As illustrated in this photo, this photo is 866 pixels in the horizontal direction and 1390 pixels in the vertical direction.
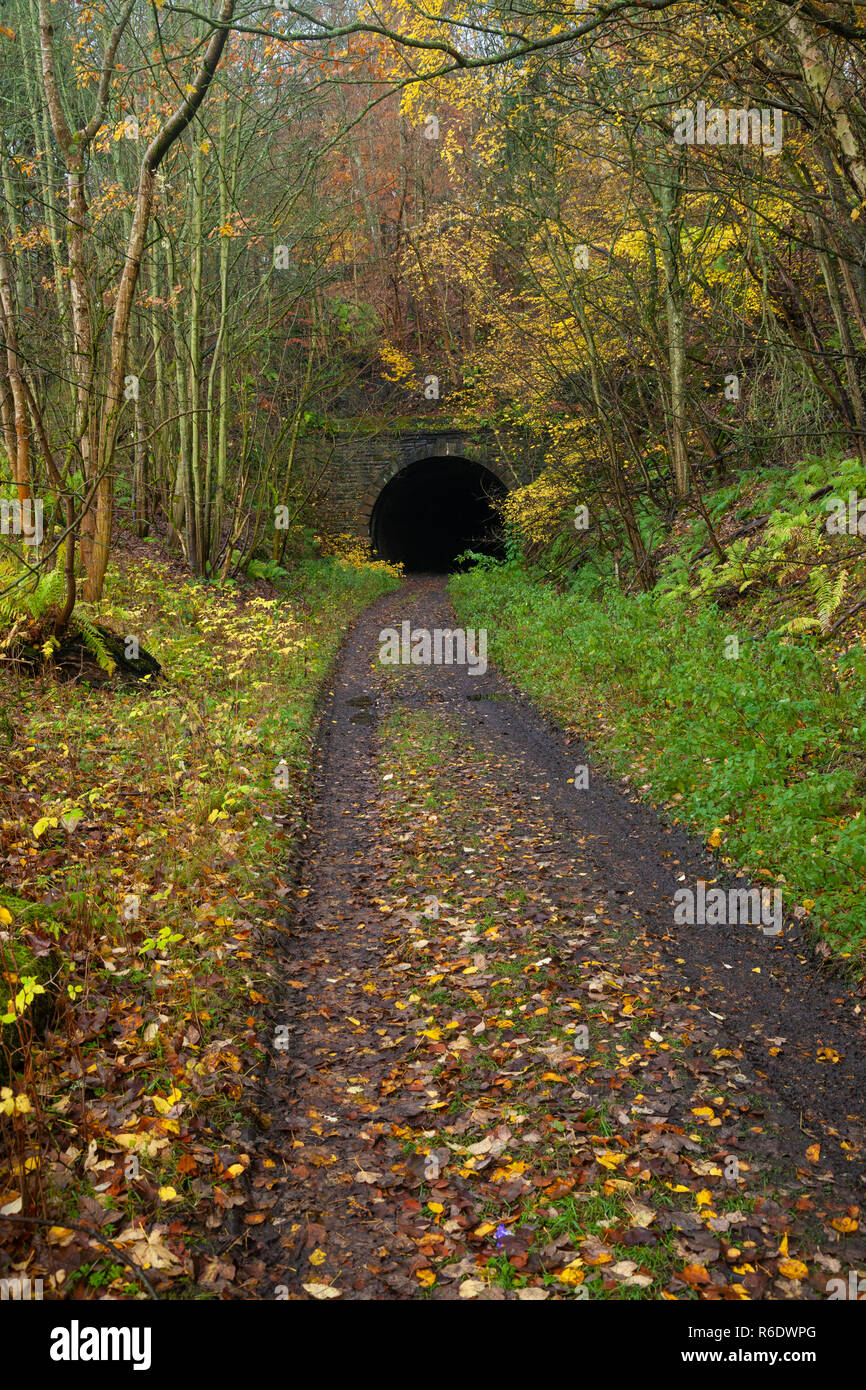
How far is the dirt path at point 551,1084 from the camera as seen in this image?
3443mm

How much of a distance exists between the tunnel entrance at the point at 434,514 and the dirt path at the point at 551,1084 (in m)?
19.6

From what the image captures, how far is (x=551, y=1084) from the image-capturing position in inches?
175

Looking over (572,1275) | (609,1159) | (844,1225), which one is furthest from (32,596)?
(844,1225)

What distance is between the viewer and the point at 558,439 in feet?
55.4

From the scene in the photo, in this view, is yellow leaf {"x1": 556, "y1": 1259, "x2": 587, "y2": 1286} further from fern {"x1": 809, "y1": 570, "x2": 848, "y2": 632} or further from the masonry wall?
the masonry wall

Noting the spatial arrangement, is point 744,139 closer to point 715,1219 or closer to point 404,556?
point 715,1219

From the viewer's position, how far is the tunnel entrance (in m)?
29.0

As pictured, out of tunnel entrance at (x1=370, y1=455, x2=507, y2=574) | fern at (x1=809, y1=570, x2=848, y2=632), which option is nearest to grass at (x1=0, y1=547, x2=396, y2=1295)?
fern at (x1=809, y1=570, x2=848, y2=632)

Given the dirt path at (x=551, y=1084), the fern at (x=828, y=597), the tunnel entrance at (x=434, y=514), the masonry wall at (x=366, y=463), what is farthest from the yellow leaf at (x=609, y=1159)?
the masonry wall at (x=366, y=463)

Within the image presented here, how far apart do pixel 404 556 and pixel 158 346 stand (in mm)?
18712

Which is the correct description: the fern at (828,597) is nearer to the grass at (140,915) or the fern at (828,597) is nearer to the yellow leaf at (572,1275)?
the grass at (140,915)

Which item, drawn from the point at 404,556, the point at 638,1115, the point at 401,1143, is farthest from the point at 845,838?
the point at 404,556

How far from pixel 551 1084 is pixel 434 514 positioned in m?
34.1

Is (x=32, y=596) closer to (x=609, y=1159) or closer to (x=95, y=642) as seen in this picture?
(x=95, y=642)
